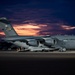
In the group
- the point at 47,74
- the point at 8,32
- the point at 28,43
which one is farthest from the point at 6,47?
the point at 47,74

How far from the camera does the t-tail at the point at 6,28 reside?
8094cm

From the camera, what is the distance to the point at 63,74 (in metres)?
18.3

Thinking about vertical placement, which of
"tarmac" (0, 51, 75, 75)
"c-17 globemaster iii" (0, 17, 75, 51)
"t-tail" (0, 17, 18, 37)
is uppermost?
"t-tail" (0, 17, 18, 37)

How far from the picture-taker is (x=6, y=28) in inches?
3246

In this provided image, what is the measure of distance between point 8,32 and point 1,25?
8.69 ft

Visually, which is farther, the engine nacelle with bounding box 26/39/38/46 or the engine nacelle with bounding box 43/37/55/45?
the engine nacelle with bounding box 43/37/55/45

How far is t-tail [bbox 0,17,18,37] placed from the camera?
80938 millimetres

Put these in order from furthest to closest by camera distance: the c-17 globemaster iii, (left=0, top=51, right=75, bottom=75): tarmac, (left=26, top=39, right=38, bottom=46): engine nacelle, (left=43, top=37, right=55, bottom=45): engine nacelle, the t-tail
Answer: the t-tail
(left=43, top=37, right=55, bottom=45): engine nacelle
the c-17 globemaster iii
(left=26, top=39, right=38, bottom=46): engine nacelle
(left=0, top=51, right=75, bottom=75): tarmac

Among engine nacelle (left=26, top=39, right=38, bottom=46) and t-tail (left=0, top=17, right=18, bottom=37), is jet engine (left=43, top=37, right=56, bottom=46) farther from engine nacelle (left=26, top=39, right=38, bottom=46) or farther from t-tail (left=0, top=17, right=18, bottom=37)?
t-tail (left=0, top=17, right=18, bottom=37)

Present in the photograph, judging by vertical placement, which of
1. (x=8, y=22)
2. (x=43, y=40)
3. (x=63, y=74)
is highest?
(x=8, y=22)

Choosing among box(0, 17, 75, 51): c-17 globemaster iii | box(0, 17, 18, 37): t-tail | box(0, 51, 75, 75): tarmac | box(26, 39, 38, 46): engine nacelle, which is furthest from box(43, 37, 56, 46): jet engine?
box(0, 51, 75, 75): tarmac

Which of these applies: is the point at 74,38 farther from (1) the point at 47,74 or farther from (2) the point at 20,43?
(1) the point at 47,74

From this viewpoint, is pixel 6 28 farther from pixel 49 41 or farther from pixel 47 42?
pixel 49 41

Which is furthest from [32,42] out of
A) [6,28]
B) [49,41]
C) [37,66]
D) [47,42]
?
[37,66]
